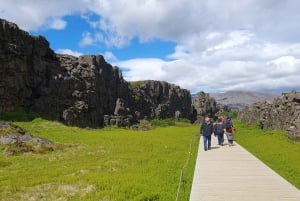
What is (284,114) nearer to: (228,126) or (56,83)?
(228,126)

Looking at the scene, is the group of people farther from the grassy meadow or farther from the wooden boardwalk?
the wooden boardwalk

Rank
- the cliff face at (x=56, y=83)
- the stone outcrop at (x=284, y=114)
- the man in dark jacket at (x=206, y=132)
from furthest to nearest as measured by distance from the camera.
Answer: the cliff face at (x=56, y=83) < the stone outcrop at (x=284, y=114) < the man in dark jacket at (x=206, y=132)

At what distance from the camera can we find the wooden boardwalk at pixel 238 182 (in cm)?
1578

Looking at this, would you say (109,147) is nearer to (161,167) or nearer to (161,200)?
(161,167)

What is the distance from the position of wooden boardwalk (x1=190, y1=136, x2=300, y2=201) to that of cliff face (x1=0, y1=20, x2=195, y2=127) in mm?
56940

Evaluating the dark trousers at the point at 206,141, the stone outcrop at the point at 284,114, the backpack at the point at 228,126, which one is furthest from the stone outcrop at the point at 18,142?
the stone outcrop at the point at 284,114

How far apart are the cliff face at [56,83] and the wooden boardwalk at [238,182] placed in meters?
56.9

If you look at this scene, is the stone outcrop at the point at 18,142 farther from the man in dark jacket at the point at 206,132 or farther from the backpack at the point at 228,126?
the backpack at the point at 228,126

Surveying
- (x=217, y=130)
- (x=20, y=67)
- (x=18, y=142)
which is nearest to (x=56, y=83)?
(x=20, y=67)

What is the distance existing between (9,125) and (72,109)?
139 feet

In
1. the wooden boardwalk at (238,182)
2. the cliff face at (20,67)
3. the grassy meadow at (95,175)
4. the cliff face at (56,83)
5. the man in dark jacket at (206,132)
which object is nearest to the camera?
the wooden boardwalk at (238,182)

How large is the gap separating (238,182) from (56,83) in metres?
71.6

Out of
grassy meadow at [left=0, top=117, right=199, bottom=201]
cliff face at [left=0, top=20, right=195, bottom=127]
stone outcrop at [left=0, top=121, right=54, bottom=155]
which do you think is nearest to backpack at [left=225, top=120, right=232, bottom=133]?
grassy meadow at [left=0, top=117, right=199, bottom=201]

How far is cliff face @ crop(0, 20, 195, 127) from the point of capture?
7606 centimetres
